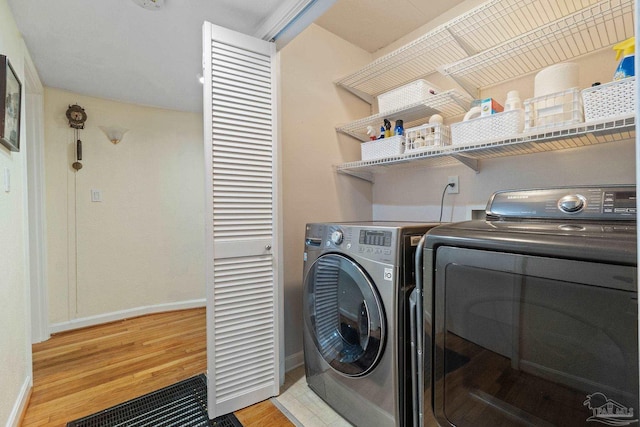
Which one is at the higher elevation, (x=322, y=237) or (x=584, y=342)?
(x=322, y=237)

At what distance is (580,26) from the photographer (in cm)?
116

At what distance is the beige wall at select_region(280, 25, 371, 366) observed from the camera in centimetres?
190

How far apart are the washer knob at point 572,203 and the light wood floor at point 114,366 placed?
1552mm

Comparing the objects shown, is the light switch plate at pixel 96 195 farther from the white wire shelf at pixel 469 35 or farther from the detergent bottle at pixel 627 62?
the detergent bottle at pixel 627 62

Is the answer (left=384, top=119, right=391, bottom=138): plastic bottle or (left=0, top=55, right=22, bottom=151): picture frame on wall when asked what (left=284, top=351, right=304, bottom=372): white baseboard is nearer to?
(left=384, top=119, right=391, bottom=138): plastic bottle

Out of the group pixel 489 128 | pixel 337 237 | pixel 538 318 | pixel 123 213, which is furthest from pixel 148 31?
pixel 538 318

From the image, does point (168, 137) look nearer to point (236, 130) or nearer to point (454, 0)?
point (236, 130)

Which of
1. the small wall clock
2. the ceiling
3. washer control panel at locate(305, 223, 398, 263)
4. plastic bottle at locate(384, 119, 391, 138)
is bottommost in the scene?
washer control panel at locate(305, 223, 398, 263)

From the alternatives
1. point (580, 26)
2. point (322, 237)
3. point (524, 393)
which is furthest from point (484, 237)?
point (580, 26)

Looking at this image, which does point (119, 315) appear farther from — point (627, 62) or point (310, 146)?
→ point (627, 62)

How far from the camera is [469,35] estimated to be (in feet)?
4.93

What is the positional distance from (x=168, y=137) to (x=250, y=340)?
256cm

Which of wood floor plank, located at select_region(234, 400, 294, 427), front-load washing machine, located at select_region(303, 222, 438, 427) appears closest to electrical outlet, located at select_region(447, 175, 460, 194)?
front-load washing machine, located at select_region(303, 222, 438, 427)

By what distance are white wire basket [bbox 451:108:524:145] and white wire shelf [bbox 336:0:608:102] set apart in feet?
1.25
